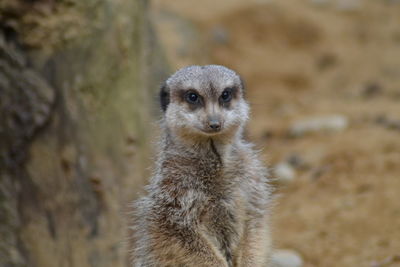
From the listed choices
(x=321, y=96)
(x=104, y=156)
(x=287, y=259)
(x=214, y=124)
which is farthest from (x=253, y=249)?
(x=321, y=96)

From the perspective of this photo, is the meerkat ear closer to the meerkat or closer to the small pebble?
the meerkat

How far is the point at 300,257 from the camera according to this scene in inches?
173

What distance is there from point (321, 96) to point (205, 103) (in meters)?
5.41

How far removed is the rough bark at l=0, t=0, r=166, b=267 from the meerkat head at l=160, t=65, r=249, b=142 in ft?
3.65

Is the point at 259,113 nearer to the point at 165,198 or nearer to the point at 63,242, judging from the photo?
the point at 63,242

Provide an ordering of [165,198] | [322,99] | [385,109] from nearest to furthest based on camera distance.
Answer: [165,198] < [385,109] < [322,99]

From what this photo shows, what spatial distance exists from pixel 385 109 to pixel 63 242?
3.92m

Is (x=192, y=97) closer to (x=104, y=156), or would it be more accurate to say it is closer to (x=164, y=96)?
(x=164, y=96)

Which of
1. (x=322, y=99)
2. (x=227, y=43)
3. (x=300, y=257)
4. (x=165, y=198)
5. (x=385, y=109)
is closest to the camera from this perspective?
(x=165, y=198)

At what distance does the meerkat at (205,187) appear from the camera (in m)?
3.10

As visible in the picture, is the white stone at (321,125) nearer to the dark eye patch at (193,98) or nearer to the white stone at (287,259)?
the white stone at (287,259)

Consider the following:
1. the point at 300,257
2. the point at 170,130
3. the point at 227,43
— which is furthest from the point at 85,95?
the point at 227,43

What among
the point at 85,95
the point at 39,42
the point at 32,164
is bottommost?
the point at 32,164

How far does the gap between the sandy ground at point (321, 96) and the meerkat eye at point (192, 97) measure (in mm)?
1562
